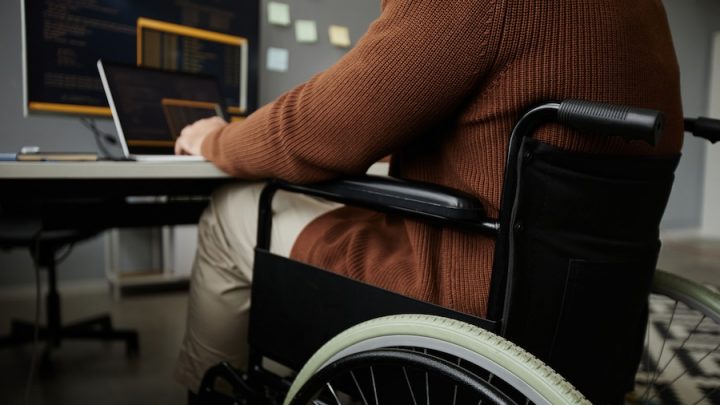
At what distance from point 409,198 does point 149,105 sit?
90cm

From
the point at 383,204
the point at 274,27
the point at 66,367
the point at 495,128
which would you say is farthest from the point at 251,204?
the point at 274,27

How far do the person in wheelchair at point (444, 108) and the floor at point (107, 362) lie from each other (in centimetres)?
93

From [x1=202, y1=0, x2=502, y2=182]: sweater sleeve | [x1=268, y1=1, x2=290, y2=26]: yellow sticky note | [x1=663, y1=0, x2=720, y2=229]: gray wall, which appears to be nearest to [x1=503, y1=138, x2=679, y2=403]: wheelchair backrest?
[x1=202, y1=0, x2=502, y2=182]: sweater sleeve

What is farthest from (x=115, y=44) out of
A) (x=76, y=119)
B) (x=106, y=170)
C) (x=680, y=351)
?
(x=680, y=351)

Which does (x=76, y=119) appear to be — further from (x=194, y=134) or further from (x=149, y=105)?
(x=194, y=134)

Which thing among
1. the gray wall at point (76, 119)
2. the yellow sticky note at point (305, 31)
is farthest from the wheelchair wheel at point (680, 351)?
the yellow sticky note at point (305, 31)

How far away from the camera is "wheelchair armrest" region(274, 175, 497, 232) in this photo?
551mm

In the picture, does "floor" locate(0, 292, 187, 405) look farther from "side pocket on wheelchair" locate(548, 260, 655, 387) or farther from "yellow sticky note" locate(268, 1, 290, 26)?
"yellow sticky note" locate(268, 1, 290, 26)

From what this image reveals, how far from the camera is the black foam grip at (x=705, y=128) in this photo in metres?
0.73

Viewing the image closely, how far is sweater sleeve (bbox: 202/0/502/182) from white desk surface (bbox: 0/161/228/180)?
139mm

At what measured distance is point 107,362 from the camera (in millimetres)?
1644

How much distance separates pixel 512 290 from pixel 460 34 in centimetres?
26

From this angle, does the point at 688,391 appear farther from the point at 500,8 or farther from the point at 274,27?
the point at 274,27

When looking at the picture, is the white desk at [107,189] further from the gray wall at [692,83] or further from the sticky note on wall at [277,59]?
the gray wall at [692,83]
